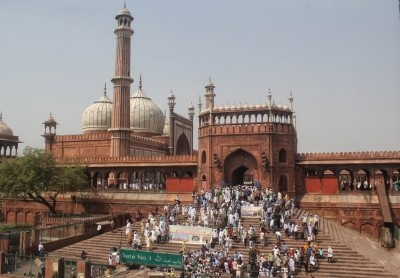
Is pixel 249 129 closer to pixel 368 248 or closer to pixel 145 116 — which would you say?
pixel 368 248

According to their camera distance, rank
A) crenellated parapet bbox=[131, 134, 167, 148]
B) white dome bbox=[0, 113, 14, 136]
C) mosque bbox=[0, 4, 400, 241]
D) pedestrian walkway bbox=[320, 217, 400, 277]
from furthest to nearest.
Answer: white dome bbox=[0, 113, 14, 136]
crenellated parapet bbox=[131, 134, 167, 148]
mosque bbox=[0, 4, 400, 241]
pedestrian walkway bbox=[320, 217, 400, 277]

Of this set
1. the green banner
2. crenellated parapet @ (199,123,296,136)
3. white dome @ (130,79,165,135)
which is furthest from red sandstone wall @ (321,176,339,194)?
white dome @ (130,79,165,135)

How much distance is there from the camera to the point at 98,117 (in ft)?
136

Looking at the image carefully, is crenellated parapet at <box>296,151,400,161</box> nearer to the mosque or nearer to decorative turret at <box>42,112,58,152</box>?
the mosque

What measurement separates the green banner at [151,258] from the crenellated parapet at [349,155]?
13.5 metres

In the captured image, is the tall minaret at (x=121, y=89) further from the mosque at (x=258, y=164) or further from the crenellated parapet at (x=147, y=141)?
the crenellated parapet at (x=147, y=141)

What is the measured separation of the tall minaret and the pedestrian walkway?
1663cm

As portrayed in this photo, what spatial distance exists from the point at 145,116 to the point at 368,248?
2632cm

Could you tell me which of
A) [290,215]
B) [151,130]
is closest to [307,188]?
[290,215]

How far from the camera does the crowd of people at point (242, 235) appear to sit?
52.3 feet

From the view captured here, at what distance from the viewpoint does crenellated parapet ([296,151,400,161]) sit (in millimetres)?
25562

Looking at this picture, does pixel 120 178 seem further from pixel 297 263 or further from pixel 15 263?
pixel 297 263

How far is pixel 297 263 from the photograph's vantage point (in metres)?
16.5

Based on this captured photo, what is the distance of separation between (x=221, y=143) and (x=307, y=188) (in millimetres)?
5801
